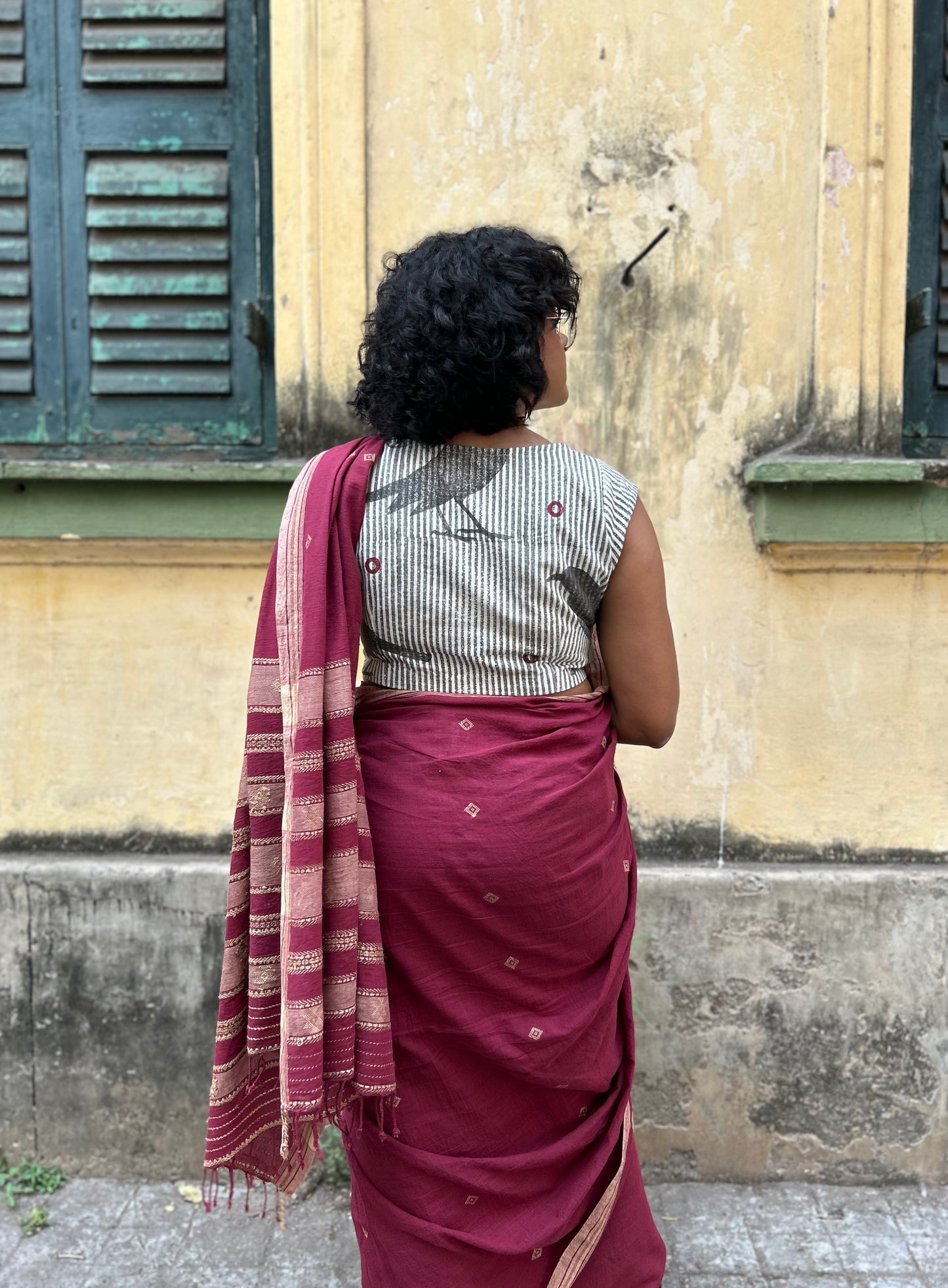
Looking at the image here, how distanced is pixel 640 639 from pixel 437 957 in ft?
2.08

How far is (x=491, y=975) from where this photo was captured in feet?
5.79

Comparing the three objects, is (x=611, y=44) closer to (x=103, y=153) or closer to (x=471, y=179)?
(x=471, y=179)

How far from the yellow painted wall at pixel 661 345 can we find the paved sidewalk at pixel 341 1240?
0.92 meters

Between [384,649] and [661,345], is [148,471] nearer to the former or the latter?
[384,649]

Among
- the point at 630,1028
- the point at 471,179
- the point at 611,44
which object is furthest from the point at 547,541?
the point at 611,44

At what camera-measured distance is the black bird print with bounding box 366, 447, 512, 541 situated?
1693 mm

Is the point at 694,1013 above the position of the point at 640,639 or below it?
below

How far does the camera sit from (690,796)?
2.81 meters

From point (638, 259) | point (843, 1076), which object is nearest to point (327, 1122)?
point (843, 1076)

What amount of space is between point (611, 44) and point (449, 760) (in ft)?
6.42

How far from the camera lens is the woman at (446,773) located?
65.9 inches

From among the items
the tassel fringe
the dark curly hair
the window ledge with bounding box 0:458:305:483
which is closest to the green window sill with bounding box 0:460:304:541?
the window ledge with bounding box 0:458:305:483

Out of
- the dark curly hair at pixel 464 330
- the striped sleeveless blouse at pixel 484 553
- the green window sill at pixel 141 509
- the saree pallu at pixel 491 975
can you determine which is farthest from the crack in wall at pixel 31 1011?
the dark curly hair at pixel 464 330

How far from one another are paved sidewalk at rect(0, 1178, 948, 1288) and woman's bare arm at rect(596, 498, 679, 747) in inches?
56.7
